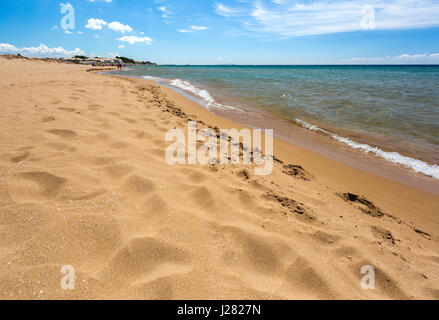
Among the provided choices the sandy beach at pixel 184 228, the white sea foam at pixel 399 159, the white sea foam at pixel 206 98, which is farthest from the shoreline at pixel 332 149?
the white sea foam at pixel 206 98

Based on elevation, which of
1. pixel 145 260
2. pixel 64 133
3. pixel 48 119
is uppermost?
pixel 48 119

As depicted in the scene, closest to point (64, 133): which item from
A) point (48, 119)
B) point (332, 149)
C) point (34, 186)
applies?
point (48, 119)

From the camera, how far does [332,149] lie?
4980 millimetres

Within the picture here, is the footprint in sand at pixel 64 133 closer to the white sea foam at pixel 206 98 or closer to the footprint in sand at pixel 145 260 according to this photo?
the footprint in sand at pixel 145 260

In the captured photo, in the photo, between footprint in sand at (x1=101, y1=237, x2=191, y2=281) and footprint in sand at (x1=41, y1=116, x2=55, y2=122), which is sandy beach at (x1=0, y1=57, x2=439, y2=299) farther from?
footprint in sand at (x1=41, y1=116, x2=55, y2=122)

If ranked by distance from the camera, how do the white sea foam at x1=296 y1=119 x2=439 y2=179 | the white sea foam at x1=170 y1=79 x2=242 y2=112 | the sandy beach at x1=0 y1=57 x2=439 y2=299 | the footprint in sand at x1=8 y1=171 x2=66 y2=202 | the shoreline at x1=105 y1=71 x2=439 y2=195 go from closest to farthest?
the sandy beach at x1=0 y1=57 x2=439 y2=299
the footprint in sand at x1=8 y1=171 x2=66 y2=202
the shoreline at x1=105 y1=71 x2=439 y2=195
the white sea foam at x1=296 y1=119 x2=439 y2=179
the white sea foam at x1=170 y1=79 x2=242 y2=112

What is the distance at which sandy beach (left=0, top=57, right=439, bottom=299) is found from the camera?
4.54 feet

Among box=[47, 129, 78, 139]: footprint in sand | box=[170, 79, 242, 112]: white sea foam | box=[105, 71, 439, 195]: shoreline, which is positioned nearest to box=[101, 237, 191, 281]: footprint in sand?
box=[47, 129, 78, 139]: footprint in sand

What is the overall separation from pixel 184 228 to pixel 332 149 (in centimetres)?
452

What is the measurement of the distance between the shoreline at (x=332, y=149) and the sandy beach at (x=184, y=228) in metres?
0.57

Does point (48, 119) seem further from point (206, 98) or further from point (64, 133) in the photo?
point (206, 98)

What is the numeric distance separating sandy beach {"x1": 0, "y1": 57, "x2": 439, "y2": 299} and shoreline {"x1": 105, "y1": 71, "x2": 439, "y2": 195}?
568mm

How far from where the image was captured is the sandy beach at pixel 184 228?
4.54 ft

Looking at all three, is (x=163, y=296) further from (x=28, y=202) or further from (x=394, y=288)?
(x=394, y=288)
